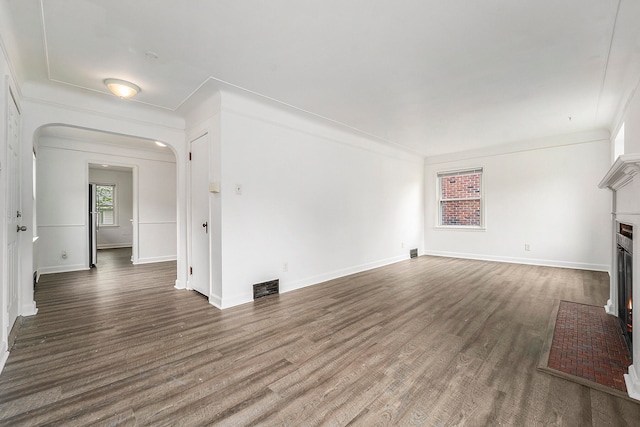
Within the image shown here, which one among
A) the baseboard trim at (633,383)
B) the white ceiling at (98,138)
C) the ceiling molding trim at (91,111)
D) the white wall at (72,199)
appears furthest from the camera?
the white wall at (72,199)

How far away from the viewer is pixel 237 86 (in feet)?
10.3

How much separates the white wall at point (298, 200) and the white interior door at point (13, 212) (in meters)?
1.78

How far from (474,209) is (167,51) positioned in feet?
21.2

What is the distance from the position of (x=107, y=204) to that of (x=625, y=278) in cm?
1174

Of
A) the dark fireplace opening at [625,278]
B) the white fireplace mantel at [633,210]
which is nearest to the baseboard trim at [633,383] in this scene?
the white fireplace mantel at [633,210]

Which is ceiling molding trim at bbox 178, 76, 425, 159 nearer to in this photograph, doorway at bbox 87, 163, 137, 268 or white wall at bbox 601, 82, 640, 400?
white wall at bbox 601, 82, 640, 400

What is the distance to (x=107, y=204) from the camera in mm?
9109

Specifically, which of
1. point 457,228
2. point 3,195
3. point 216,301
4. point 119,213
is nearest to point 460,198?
point 457,228

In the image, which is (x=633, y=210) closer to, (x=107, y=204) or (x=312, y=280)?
(x=312, y=280)

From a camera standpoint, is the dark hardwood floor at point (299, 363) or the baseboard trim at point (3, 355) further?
the baseboard trim at point (3, 355)

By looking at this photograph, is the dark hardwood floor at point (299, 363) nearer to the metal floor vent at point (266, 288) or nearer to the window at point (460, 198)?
the metal floor vent at point (266, 288)

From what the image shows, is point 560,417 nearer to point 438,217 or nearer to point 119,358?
point 119,358

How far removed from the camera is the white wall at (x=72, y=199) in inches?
207

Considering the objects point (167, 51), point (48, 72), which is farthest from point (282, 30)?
point (48, 72)
